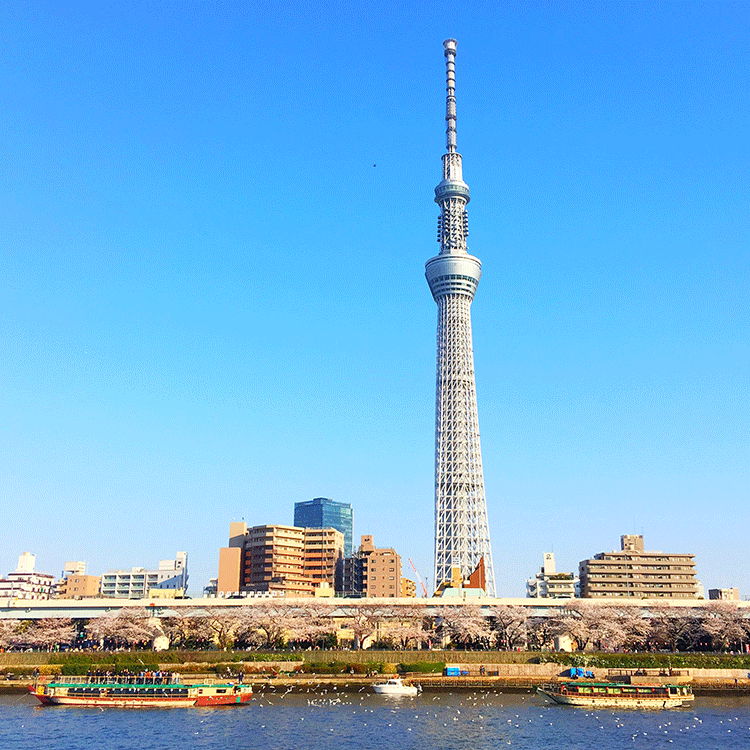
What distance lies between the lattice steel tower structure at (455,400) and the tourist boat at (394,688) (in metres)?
85.3

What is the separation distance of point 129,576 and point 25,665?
4249 inches

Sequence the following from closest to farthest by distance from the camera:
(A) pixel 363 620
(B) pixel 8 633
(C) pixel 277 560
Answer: (B) pixel 8 633, (A) pixel 363 620, (C) pixel 277 560

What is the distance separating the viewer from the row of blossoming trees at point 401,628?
90562mm

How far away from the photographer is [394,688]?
68.6 m

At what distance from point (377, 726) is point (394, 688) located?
14.7 meters

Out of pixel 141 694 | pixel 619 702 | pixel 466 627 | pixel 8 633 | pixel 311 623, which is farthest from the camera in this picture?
pixel 311 623

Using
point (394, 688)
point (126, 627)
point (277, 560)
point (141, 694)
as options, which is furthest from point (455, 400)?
point (141, 694)

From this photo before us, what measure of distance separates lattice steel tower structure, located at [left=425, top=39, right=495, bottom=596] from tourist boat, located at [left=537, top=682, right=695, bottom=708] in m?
87.3

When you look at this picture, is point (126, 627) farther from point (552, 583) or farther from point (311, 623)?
point (552, 583)

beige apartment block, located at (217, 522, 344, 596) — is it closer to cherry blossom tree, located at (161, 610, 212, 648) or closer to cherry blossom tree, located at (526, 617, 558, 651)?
cherry blossom tree, located at (161, 610, 212, 648)

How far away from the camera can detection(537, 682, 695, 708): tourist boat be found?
65375 millimetres

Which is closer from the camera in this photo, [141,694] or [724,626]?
[141,694]

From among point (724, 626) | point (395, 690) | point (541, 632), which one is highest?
point (724, 626)

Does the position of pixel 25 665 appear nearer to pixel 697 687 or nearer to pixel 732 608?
pixel 697 687
